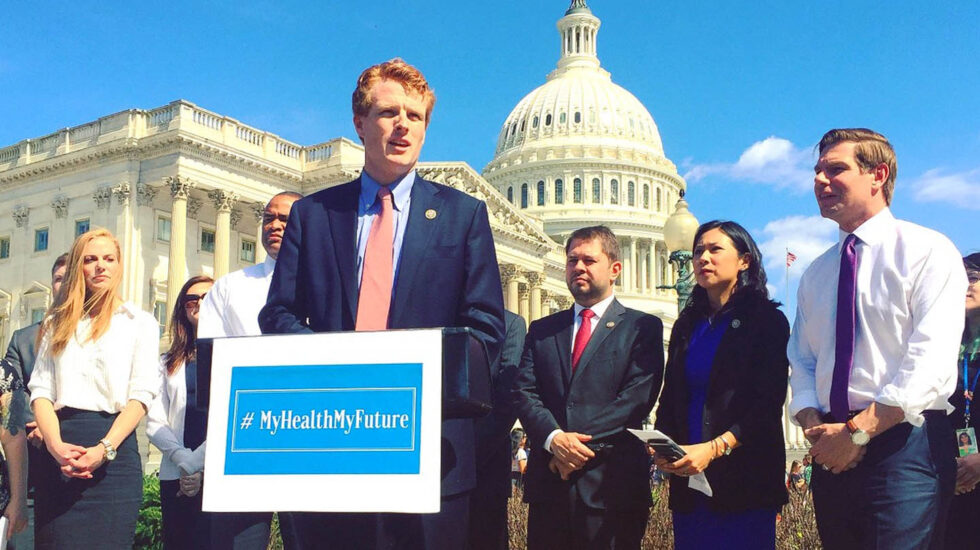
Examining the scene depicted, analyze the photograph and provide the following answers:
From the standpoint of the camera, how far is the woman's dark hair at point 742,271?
5.70 m

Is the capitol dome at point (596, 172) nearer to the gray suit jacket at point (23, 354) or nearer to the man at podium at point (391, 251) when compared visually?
the gray suit jacket at point (23, 354)

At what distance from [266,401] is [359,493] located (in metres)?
0.40

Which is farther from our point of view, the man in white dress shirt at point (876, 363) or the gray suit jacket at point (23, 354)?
the gray suit jacket at point (23, 354)

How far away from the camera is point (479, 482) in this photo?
20.5 feet

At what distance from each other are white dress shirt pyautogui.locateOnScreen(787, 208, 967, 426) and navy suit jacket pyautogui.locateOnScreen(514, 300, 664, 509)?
1.25 meters

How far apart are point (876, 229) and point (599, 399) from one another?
186cm

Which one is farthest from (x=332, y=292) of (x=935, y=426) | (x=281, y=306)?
(x=935, y=426)

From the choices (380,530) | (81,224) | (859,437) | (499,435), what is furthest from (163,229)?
(380,530)

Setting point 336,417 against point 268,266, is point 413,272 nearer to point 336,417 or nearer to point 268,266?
point 336,417

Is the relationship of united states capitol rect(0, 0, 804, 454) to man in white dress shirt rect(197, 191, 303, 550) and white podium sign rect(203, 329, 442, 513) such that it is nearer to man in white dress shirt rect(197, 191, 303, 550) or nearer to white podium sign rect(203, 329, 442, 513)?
man in white dress shirt rect(197, 191, 303, 550)

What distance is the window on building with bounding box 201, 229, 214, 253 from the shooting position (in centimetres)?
4346

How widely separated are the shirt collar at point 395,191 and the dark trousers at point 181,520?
2.94m

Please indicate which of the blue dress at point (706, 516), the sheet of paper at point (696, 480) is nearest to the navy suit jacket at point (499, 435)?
the blue dress at point (706, 516)

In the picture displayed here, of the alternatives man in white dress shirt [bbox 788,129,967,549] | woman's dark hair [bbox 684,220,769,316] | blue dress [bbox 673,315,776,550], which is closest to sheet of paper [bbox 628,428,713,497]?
blue dress [bbox 673,315,776,550]
